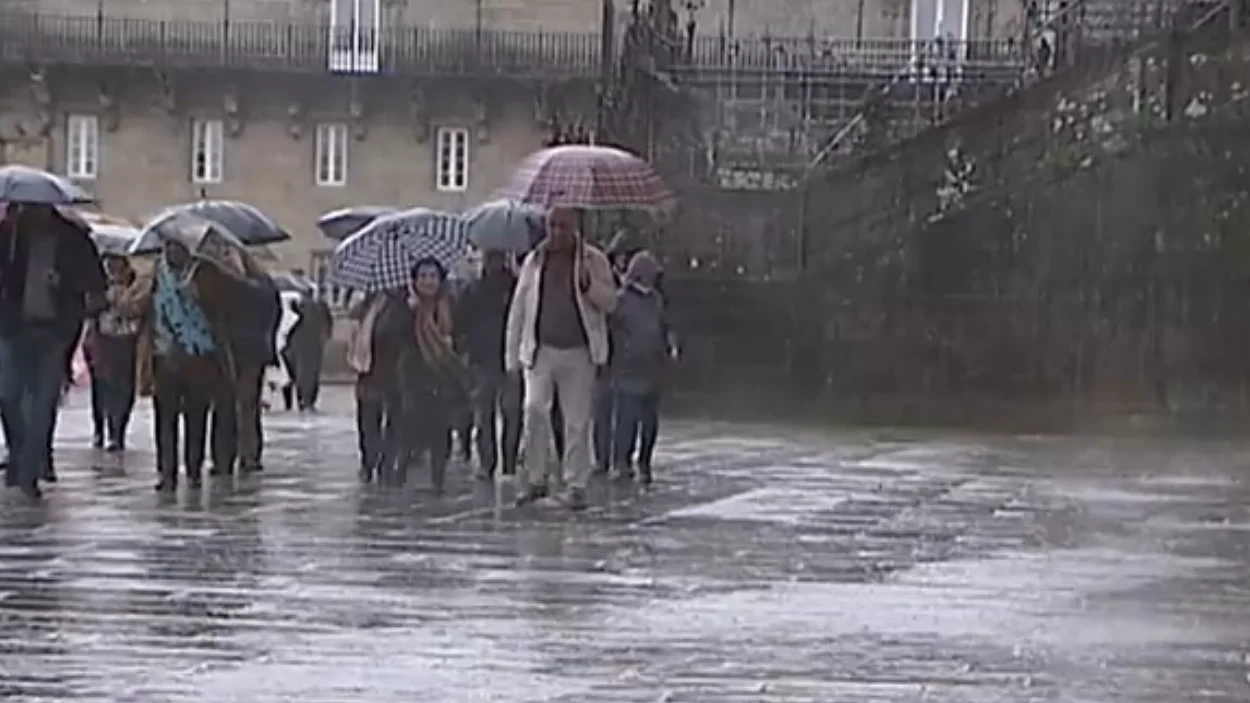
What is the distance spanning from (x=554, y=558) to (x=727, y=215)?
1816 cm

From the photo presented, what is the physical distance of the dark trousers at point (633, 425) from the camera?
2006 centimetres

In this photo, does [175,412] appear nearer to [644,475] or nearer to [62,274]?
[62,274]

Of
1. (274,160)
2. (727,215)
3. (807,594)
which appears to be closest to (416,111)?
(274,160)

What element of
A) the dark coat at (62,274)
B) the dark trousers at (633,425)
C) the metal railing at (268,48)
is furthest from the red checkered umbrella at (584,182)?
the metal railing at (268,48)

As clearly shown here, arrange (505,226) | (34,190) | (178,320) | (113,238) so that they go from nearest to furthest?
(34,190), (178,320), (505,226), (113,238)

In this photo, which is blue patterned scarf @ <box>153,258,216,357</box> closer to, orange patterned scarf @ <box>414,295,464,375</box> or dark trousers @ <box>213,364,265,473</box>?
dark trousers @ <box>213,364,265,473</box>

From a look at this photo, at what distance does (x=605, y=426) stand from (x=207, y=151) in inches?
1480

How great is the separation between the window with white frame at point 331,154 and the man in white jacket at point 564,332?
132ft

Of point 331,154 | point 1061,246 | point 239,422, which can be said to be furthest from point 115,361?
point 331,154

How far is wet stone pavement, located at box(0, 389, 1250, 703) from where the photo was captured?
32.3ft

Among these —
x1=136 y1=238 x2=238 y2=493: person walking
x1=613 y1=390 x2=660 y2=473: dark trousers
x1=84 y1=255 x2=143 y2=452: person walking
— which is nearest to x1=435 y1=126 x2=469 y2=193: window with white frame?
x1=84 y1=255 x2=143 y2=452: person walking

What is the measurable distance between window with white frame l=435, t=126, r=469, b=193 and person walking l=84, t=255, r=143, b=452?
33.3 meters

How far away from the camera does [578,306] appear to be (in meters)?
16.9

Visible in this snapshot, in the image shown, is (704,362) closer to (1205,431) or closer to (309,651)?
(1205,431)
